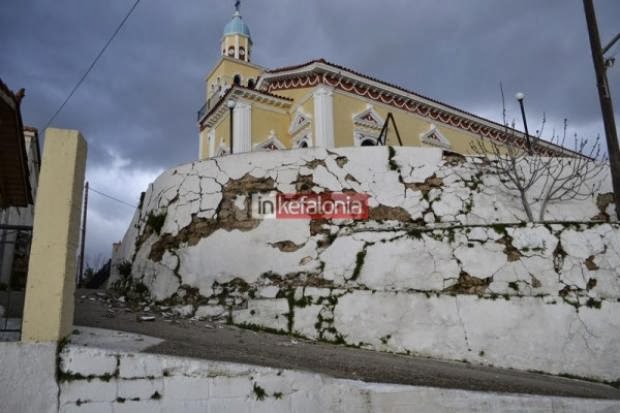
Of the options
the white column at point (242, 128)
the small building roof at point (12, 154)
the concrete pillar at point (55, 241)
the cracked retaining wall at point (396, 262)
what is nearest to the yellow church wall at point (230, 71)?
the white column at point (242, 128)

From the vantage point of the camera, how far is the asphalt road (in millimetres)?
3377

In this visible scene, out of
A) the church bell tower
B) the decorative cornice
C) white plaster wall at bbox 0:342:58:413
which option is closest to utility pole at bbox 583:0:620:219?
the decorative cornice

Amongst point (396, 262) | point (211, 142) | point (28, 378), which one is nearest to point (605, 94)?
point (396, 262)

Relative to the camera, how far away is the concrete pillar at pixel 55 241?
113 inches

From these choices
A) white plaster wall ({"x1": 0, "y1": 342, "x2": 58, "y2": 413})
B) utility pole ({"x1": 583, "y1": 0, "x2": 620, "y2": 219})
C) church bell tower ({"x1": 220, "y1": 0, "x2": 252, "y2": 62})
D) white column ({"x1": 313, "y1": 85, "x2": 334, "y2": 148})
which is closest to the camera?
white plaster wall ({"x1": 0, "y1": 342, "x2": 58, "y2": 413})

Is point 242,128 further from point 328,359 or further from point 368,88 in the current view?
point 328,359

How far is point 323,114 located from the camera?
14.7 metres

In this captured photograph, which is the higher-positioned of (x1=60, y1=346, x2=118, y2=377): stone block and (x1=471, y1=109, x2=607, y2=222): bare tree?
(x1=471, y1=109, x2=607, y2=222): bare tree

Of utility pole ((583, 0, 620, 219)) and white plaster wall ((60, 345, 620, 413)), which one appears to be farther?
utility pole ((583, 0, 620, 219))

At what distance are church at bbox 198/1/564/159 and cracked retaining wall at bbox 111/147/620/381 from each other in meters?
8.22

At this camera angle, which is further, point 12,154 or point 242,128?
point 242,128

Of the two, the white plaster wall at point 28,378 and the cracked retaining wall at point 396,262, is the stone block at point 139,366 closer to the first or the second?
the white plaster wall at point 28,378

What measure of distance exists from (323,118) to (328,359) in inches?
462

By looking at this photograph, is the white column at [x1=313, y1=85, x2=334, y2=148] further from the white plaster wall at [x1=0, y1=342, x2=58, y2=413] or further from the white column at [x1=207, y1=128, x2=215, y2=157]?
the white plaster wall at [x1=0, y1=342, x2=58, y2=413]
